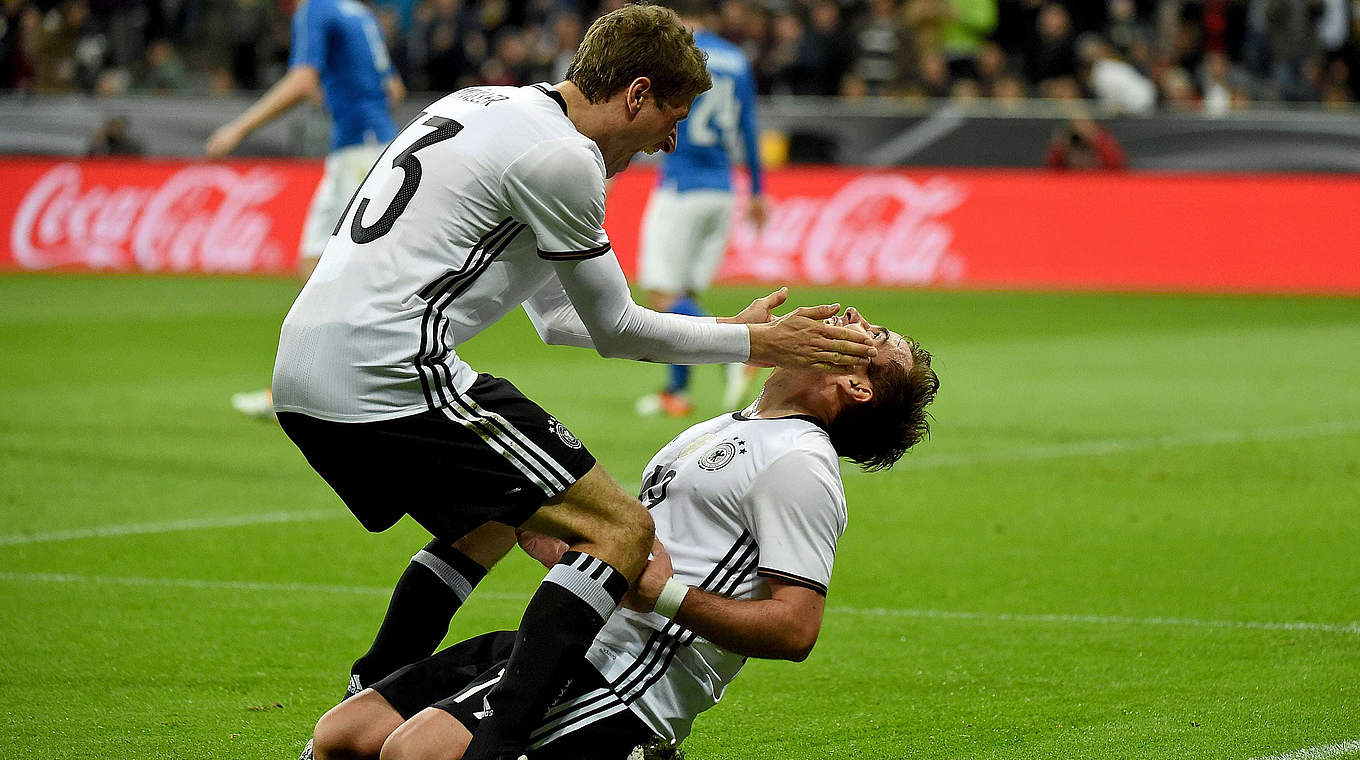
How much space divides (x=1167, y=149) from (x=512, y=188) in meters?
16.1

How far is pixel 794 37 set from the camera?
22328 mm

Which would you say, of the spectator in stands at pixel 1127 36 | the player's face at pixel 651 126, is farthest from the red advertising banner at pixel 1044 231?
the player's face at pixel 651 126

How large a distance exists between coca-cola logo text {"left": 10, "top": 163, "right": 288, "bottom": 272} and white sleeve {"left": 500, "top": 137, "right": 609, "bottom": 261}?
1678 centimetres

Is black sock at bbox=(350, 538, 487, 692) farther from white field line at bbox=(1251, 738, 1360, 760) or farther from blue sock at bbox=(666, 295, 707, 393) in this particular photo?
blue sock at bbox=(666, 295, 707, 393)

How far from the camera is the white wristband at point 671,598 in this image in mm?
3668

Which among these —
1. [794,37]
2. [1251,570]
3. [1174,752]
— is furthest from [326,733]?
[794,37]

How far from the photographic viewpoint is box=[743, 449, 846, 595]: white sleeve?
12.1ft

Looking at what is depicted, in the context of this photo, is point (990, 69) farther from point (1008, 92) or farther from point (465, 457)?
point (465, 457)

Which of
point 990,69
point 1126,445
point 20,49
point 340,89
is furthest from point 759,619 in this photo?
point 20,49

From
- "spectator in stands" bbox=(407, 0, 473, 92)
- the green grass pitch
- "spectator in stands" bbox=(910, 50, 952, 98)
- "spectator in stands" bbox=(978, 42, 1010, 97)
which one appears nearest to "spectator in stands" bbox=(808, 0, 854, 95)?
"spectator in stands" bbox=(910, 50, 952, 98)

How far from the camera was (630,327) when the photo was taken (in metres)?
4.03

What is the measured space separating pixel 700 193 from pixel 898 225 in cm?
771

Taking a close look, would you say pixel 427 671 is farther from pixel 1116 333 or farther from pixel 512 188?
pixel 1116 333

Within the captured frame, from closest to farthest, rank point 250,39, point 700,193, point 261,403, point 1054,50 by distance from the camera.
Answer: point 261,403, point 700,193, point 1054,50, point 250,39
